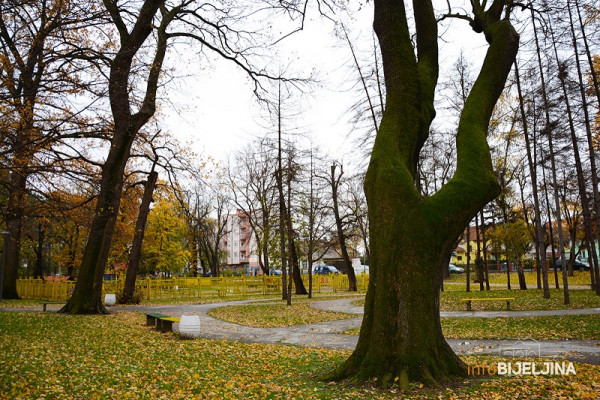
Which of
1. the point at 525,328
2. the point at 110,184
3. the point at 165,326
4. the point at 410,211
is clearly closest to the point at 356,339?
the point at 525,328

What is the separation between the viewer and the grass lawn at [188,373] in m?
4.96

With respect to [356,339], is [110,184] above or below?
above

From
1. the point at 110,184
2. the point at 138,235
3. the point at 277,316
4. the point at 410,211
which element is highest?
the point at 110,184

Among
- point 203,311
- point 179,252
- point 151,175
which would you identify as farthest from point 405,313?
point 179,252

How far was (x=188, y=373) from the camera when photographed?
649cm

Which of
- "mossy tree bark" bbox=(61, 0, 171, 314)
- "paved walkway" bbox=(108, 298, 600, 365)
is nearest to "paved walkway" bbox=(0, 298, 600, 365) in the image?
"paved walkway" bbox=(108, 298, 600, 365)

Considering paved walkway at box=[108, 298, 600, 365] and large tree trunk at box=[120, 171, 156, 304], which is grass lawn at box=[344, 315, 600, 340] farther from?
large tree trunk at box=[120, 171, 156, 304]

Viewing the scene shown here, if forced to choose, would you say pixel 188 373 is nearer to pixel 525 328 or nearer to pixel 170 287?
pixel 525 328

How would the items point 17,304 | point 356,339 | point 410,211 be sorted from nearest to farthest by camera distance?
point 410,211 < point 356,339 < point 17,304

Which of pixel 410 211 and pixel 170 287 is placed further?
pixel 170 287

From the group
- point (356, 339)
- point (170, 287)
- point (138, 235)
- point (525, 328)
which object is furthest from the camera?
point (170, 287)

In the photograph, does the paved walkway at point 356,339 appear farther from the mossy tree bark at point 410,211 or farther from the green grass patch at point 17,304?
the green grass patch at point 17,304

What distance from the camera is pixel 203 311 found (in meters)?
18.7

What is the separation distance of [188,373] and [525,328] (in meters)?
8.37
